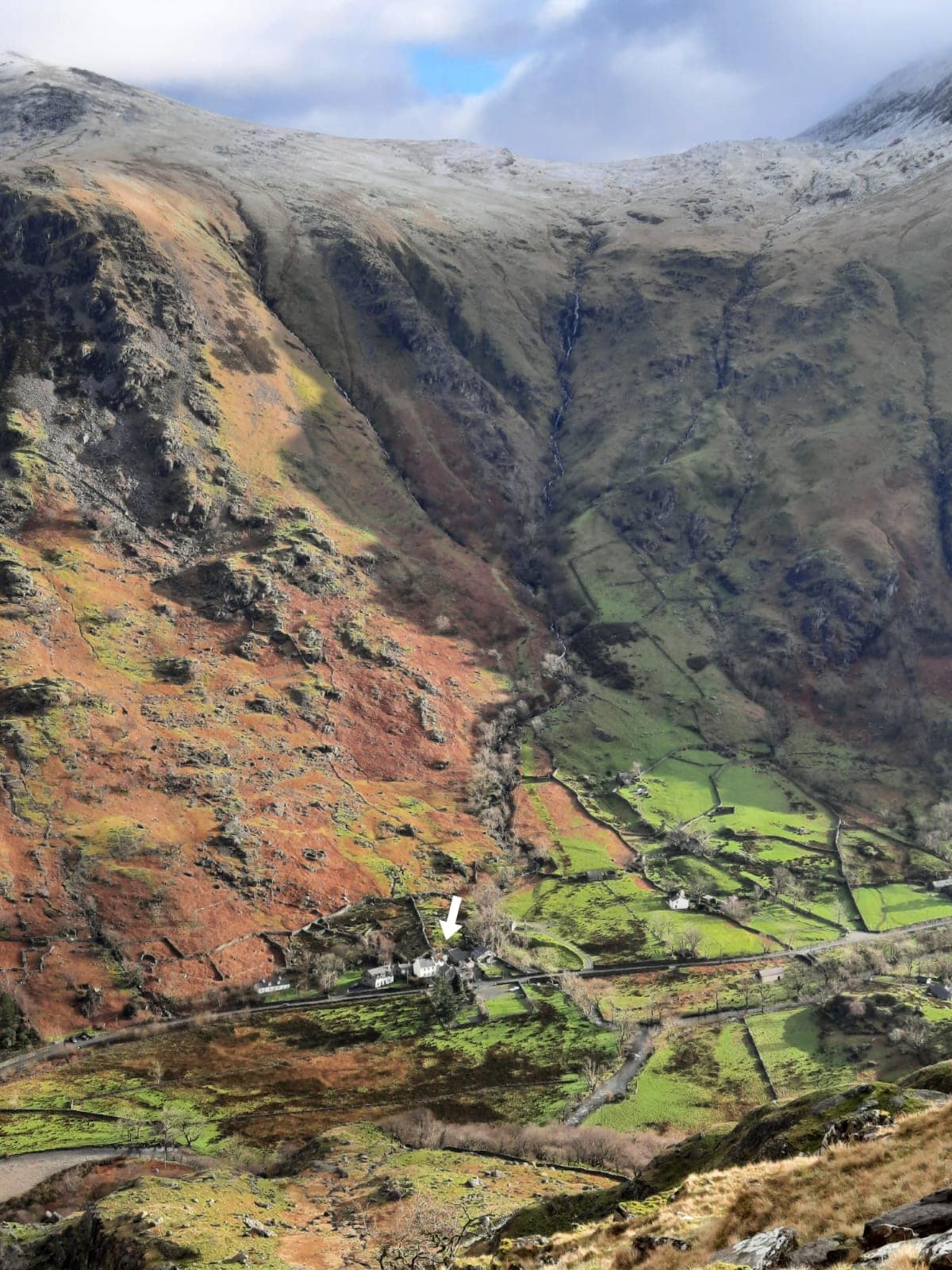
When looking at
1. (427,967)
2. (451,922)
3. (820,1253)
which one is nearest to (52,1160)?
(427,967)

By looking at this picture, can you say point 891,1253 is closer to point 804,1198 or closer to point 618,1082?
point 804,1198

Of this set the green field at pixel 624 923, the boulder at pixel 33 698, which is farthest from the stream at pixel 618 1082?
the boulder at pixel 33 698

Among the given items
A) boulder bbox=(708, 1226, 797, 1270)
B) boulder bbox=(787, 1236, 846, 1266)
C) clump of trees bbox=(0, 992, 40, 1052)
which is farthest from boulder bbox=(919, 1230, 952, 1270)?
clump of trees bbox=(0, 992, 40, 1052)

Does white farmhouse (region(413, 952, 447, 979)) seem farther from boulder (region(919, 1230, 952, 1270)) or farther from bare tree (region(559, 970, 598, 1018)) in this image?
boulder (region(919, 1230, 952, 1270))

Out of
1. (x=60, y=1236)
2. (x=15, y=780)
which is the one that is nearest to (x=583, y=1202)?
(x=60, y=1236)

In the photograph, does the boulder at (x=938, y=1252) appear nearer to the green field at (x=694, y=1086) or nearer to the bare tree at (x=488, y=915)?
the green field at (x=694, y=1086)

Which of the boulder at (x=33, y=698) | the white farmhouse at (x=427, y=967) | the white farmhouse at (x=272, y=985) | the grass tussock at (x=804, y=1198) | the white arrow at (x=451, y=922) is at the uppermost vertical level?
the boulder at (x=33, y=698)

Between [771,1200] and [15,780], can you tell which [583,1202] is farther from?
[15,780]
